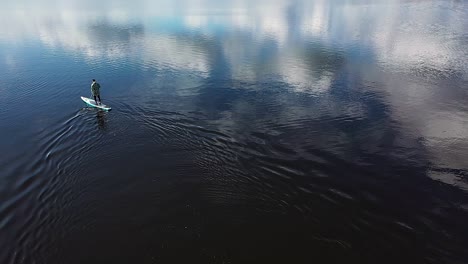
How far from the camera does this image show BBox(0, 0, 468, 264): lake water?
17.6 metres

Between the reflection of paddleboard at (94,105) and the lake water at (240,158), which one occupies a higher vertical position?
the reflection of paddleboard at (94,105)

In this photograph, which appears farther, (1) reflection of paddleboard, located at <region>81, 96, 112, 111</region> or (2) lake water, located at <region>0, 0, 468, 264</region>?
(1) reflection of paddleboard, located at <region>81, 96, 112, 111</region>

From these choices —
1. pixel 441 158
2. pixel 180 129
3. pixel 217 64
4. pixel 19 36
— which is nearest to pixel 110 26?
pixel 19 36

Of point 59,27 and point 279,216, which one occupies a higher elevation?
point 59,27

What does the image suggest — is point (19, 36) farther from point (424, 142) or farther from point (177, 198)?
point (424, 142)

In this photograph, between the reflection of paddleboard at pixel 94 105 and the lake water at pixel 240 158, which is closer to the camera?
the lake water at pixel 240 158

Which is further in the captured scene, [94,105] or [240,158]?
[94,105]

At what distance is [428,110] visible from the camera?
32375 millimetres

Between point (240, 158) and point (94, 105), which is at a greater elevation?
point (94, 105)

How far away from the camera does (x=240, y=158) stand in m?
24.6

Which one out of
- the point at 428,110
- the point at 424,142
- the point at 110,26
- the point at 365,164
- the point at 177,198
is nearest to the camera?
the point at 177,198

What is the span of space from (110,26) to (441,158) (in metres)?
83.3

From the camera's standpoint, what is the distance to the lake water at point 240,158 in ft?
57.7

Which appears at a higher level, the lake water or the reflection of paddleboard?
the reflection of paddleboard
